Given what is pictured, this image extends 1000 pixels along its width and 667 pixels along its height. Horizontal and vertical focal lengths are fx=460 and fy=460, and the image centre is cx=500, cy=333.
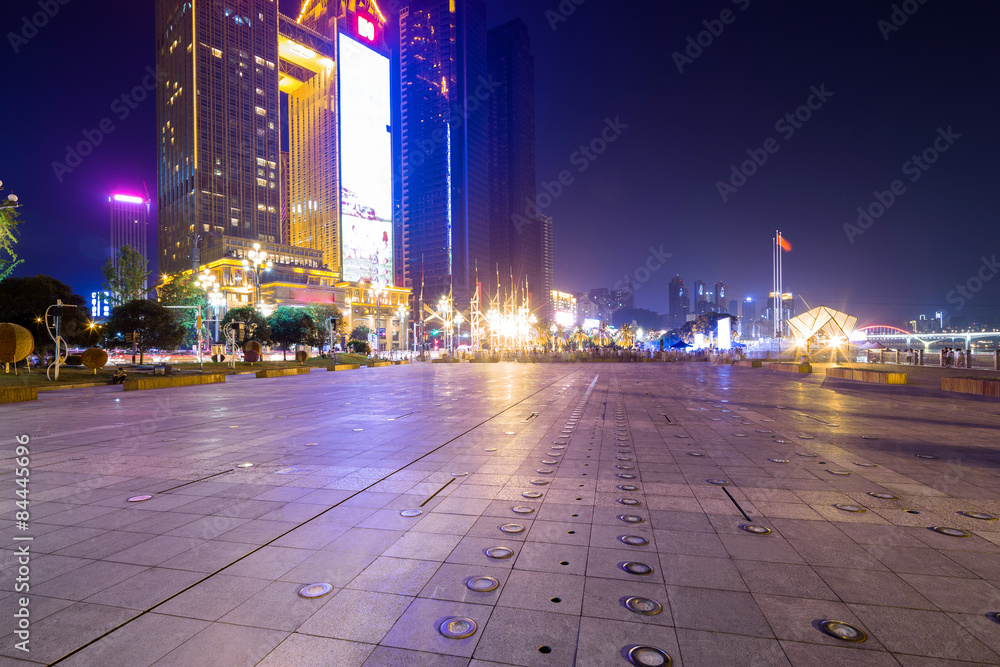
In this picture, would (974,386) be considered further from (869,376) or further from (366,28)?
(366,28)

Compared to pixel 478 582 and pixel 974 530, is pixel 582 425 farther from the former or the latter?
pixel 478 582

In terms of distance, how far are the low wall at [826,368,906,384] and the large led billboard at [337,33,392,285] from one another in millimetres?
126871

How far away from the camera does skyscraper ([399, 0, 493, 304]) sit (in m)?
166

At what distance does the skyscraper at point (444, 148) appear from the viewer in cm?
16650

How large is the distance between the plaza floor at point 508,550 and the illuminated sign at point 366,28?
178230mm

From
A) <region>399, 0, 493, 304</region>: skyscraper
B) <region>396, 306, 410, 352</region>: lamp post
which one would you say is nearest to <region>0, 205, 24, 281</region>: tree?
<region>396, 306, 410, 352</region>: lamp post

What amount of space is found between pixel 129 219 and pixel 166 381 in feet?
564

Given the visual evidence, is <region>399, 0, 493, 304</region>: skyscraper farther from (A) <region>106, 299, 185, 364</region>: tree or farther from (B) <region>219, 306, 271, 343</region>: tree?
(A) <region>106, 299, 185, 364</region>: tree

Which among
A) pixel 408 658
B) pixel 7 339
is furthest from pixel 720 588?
pixel 7 339

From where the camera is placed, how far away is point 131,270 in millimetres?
40719

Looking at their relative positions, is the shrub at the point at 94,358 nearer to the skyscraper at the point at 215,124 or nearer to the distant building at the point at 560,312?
the skyscraper at the point at 215,124

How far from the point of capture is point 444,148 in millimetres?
170000

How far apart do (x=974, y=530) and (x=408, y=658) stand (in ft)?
16.3

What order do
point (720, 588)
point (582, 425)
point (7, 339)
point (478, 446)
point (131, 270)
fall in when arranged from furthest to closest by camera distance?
point (131, 270) < point (7, 339) < point (582, 425) < point (478, 446) < point (720, 588)
